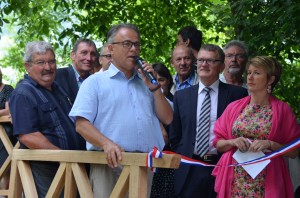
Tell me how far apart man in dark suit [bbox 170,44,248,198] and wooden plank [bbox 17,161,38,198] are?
145 cm

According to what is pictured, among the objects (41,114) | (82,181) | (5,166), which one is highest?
(41,114)

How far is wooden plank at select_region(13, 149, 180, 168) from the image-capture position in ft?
13.3

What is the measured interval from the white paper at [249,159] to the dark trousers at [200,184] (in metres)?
0.52

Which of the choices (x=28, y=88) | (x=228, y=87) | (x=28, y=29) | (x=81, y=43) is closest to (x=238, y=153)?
(x=228, y=87)

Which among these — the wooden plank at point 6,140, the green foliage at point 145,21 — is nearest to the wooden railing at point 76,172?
the wooden plank at point 6,140

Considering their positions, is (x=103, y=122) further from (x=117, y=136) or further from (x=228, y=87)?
(x=228, y=87)

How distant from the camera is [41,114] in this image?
17.4ft

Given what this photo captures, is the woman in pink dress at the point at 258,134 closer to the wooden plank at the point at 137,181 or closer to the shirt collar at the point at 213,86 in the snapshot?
the shirt collar at the point at 213,86

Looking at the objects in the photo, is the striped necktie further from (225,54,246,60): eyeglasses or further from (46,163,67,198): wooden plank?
(46,163,67,198): wooden plank

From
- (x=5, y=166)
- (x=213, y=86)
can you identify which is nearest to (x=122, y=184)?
(x=213, y=86)

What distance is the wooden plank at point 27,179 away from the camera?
16.9 feet

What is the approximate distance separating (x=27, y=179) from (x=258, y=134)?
1907 mm

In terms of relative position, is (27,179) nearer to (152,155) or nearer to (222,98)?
(152,155)

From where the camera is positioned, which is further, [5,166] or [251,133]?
[5,166]
